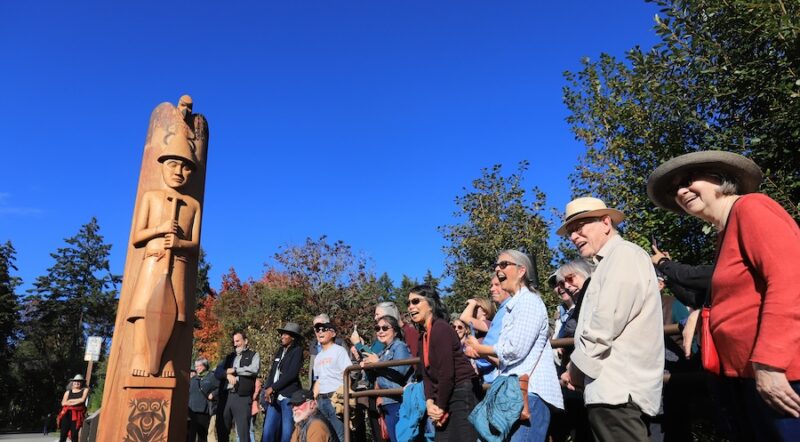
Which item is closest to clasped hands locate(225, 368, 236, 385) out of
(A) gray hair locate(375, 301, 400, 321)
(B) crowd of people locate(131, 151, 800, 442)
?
(B) crowd of people locate(131, 151, 800, 442)

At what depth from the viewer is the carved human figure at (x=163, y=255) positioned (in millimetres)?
5098

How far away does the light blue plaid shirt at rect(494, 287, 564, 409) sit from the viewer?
3404 millimetres

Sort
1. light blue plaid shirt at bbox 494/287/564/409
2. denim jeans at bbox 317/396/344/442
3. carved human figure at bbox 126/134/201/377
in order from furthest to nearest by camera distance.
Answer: denim jeans at bbox 317/396/344/442 < carved human figure at bbox 126/134/201/377 < light blue plaid shirt at bbox 494/287/564/409

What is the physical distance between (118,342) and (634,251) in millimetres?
4693

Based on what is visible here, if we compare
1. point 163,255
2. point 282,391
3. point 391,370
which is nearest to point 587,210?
point 391,370

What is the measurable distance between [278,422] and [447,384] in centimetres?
404

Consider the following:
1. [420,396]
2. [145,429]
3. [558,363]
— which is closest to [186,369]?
[145,429]

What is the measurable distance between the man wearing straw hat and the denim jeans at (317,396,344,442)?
412cm

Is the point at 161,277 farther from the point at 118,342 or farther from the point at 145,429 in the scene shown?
the point at 145,429

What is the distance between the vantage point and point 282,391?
694 centimetres

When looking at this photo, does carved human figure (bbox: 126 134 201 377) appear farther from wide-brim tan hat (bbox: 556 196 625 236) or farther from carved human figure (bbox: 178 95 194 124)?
wide-brim tan hat (bbox: 556 196 625 236)

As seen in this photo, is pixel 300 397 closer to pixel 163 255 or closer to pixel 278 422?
pixel 278 422

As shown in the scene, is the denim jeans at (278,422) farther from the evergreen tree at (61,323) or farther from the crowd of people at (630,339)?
the evergreen tree at (61,323)

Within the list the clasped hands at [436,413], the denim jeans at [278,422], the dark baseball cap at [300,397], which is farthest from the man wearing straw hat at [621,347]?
the denim jeans at [278,422]
